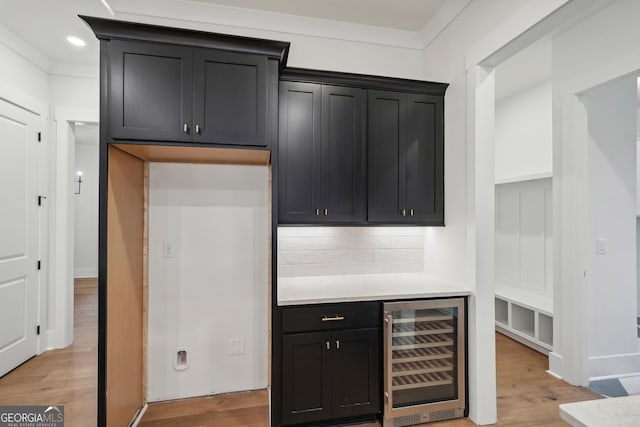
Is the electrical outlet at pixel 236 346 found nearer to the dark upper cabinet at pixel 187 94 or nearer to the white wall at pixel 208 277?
the white wall at pixel 208 277

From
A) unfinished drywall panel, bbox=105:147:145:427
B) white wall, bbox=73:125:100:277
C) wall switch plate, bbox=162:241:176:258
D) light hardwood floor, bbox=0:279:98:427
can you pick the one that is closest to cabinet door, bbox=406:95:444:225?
wall switch plate, bbox=162:241:176:258

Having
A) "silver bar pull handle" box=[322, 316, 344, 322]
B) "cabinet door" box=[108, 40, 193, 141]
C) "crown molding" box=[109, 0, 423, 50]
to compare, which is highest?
"crown molding" box=[109, 0, 423, 50]

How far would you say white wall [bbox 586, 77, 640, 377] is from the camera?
2865 mm

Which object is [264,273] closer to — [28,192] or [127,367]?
[127,367]

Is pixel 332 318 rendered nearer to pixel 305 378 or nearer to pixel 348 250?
pixel 305 378

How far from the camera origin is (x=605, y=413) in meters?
0.84

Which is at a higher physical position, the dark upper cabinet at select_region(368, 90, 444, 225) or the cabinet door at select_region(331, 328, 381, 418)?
the dark upper cabinet at select_region(368, 90, 444, 225)

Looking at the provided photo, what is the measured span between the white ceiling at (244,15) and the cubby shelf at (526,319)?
2958 mm

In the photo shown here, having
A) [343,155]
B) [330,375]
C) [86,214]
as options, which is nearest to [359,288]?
[330,375]

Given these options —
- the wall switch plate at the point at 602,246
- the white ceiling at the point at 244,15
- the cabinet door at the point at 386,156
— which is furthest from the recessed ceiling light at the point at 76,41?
the wall switch plate at the point at 602,246

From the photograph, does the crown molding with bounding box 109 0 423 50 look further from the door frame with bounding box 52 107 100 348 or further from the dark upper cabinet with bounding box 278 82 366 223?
the door frame with bounding box 52 107 100 348

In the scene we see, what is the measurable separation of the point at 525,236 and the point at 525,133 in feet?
4.31

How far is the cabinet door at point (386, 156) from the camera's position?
8.23ft

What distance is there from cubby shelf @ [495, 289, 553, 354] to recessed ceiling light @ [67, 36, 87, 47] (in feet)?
17.0
